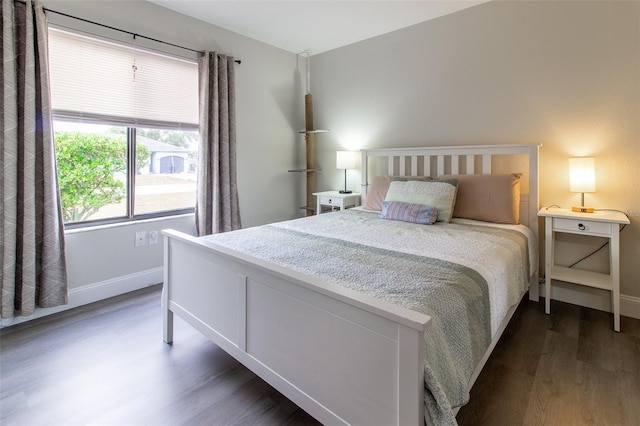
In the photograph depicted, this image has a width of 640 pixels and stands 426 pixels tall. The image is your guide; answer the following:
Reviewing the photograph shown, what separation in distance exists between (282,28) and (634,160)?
123 inches

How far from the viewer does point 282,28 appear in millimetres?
3320

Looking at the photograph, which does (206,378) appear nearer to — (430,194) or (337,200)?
(430,194)

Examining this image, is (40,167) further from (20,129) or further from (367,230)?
(367,230)

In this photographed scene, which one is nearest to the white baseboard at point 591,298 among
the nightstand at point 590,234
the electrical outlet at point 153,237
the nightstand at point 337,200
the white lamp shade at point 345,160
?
the nightstand at point 590,234

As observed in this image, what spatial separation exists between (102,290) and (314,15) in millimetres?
2988

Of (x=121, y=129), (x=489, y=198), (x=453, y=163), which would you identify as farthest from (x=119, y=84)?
(x=489, y=198)

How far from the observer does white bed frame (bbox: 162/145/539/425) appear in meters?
0.97

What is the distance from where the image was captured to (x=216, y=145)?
315 centimetres

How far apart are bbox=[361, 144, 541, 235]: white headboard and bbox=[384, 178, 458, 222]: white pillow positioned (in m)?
0.39

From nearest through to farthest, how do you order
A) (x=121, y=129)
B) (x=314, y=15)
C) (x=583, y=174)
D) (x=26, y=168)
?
1. (x=26, y=168)
2. (x=583, y=174)
3. (x=121, y=129)
4. (x=314, y=15)

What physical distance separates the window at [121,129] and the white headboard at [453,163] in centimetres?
188

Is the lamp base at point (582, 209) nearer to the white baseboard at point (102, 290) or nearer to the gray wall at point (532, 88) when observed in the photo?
the gray wall at point (532, 88)

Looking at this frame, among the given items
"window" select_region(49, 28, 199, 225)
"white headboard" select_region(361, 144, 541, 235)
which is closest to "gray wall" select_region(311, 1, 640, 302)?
"white headboard" select_region(361, 144, 541, 235)

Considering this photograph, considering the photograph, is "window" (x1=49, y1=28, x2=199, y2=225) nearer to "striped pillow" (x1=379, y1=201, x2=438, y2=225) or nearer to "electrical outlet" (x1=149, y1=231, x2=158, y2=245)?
"electrical outlet" (x1=149, y1=231, x2=158, y2=245)
